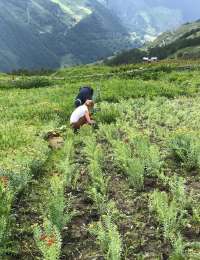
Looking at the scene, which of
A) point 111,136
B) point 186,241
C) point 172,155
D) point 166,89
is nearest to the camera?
point 186,241

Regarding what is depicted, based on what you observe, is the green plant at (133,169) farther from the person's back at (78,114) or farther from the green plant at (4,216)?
the person's back at (78,114)

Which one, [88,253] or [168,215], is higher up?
[168,215]

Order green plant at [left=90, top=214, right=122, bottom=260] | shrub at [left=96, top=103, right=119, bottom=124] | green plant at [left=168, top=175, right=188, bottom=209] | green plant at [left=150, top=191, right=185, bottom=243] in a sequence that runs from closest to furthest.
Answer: green plant at [left=90, top=214, right=122, bottom=260] → green plant at [left=150, top=191, right=185, bottom=243] → green plant at [left=168, top=175, right=188, bottom=209] → shrub at [left=96, top=103, right=119, bottom=124]

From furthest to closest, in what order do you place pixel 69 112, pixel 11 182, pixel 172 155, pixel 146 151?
pixel 69 112, pixel 172 155, pixel 146 151, pixel 11 182

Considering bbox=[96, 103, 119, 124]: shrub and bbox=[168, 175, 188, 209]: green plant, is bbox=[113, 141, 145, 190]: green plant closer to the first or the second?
bbox=[168, 175, 188, 209]: green plant

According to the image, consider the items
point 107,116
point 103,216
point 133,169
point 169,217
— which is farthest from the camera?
point 107,116

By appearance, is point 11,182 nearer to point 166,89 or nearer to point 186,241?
point 186,241

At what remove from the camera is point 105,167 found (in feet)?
46.5

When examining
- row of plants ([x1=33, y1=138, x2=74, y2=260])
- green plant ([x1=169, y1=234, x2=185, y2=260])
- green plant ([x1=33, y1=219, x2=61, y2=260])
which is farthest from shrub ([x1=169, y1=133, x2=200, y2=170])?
green plant ([x1=33, y1=219, x2=61, y2=260])

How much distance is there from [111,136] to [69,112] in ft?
23.6

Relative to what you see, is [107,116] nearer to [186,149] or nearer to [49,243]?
[186,149]

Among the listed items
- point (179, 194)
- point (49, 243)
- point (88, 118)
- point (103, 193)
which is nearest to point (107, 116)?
point (88, 118)

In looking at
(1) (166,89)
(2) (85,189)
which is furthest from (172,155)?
(1) (166,89)

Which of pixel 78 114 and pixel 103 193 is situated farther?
pixel 78 114
